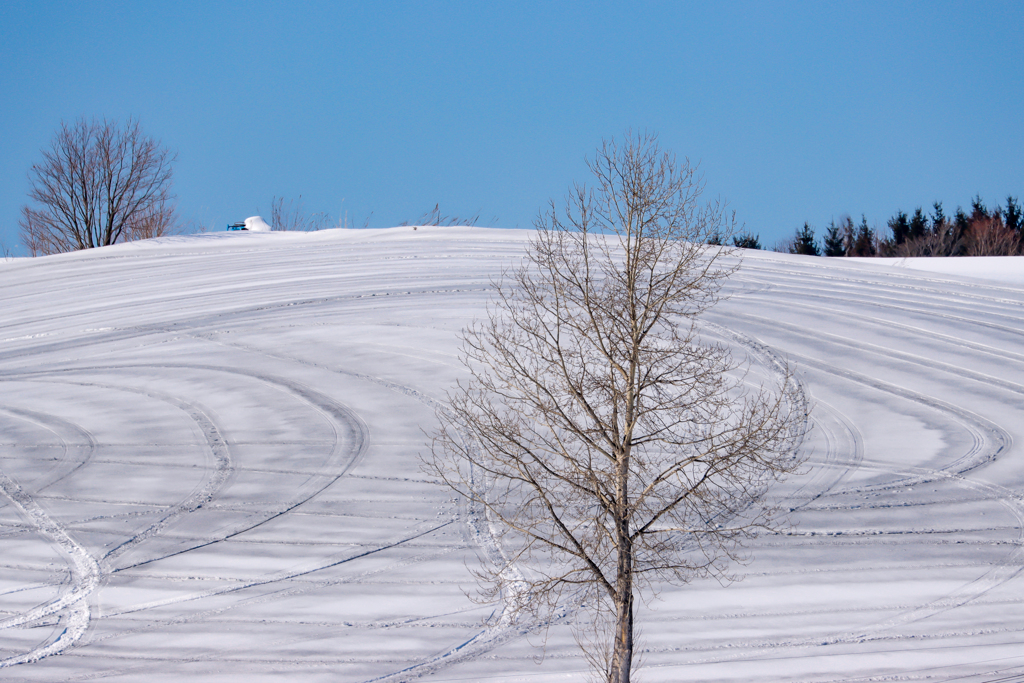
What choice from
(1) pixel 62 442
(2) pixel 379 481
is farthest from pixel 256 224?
(2) pixel 379 481

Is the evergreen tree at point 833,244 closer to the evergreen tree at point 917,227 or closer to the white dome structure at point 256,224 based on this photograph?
the evergreen tree at point 917,227

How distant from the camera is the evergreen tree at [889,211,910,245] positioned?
161 ft

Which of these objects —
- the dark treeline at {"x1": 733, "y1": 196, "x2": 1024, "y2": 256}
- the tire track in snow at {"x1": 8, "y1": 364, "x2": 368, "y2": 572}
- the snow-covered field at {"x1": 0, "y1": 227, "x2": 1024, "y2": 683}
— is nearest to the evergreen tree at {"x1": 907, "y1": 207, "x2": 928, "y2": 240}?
the dark treeline at {"x1": 733, "y1": 196, "x2": 1024, "y2": 256}

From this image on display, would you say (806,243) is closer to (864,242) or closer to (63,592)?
(864,242)

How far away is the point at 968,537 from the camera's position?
12.3 meters

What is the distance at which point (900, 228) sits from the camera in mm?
49656

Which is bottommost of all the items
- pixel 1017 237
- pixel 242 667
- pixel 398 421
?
pixel 242 667

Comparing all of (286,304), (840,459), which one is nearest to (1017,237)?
(840,459)

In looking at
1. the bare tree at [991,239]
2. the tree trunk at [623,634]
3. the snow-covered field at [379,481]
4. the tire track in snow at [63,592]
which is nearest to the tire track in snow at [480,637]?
the snow-covered field at [379,481]

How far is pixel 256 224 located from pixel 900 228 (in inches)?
1517

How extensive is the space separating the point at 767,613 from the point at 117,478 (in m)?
11.0

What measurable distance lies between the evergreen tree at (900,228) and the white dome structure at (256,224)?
37.5m

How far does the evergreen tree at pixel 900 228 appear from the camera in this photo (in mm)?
49156

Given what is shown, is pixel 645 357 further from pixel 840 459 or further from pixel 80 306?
pixel 80 306
